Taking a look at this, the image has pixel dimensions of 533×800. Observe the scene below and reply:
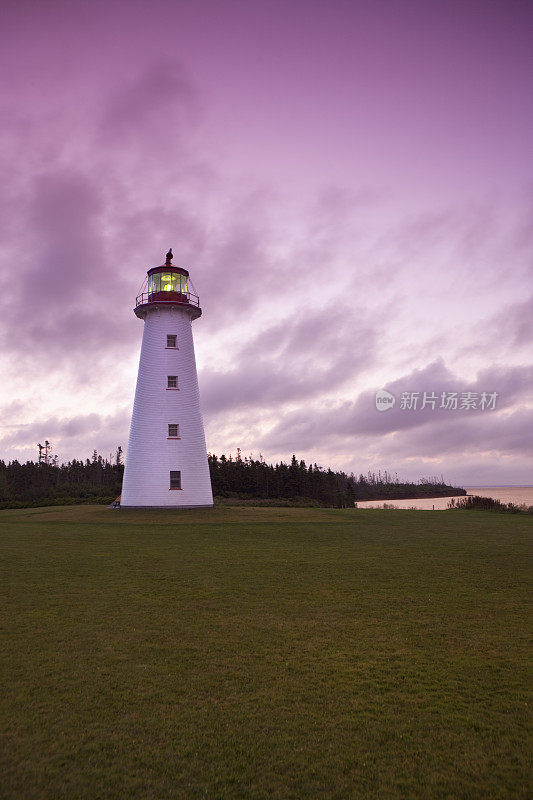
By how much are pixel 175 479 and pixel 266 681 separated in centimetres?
2693

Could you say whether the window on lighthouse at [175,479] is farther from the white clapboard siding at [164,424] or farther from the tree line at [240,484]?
the tree line at [240,484]

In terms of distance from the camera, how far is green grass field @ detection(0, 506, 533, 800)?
187 inches

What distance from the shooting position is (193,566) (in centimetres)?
1432

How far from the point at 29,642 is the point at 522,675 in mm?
7446

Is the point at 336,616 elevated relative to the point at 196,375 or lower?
lower

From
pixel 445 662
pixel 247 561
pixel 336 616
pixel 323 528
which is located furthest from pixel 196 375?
pixel 445 662

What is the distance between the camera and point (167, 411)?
33125mm

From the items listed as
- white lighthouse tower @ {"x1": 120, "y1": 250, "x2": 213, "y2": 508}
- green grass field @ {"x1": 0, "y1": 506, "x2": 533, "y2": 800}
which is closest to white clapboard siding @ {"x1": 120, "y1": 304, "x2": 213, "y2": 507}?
white lighthouse tower @ {"x1": 120, "y1": 250, "x2": 213, "y2": 508}

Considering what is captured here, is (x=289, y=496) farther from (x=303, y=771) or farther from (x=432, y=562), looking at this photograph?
(x=303, y=771)

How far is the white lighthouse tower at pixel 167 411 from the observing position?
32531 millimetres

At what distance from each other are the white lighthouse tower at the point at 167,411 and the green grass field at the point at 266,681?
60.3ft

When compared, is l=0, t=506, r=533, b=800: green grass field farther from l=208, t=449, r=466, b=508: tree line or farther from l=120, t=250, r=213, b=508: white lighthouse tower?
l=208, t=449, r=466, b=508: tree line

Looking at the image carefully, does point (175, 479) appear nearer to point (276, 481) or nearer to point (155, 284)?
point (155, 284)

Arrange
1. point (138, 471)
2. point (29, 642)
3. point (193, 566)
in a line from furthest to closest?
point (138, 471), point (193, 566), point (29, 642)
